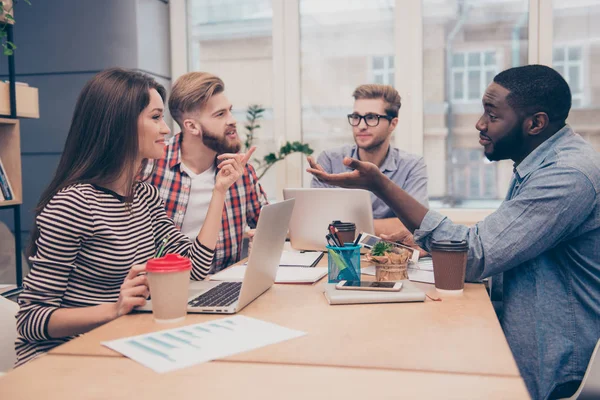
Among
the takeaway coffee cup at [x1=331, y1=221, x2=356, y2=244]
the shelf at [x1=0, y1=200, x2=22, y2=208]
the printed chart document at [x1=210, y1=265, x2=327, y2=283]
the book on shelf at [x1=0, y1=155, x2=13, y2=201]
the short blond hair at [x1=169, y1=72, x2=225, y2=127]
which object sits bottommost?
the printed chart document at [x1=210, y1=265, x2=327, y2=283]

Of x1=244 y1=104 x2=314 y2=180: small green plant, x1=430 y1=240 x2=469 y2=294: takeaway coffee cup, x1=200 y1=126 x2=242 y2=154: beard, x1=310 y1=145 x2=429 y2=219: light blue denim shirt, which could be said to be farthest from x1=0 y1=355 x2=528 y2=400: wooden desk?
x1=244 y1=104 x2=314 y2=180: small green plant

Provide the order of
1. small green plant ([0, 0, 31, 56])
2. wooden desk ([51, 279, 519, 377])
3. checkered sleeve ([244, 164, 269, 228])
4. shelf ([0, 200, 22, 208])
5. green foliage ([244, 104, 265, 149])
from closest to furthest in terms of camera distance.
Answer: wooden desk ([51, 279, 519, 377]) < checkered sleeve ([244, 164, 269, 228]) < small green plant ([0, 0, 31, 56]) < shelf ([0, 200, 22, 208]) < green foliage ([244, 104, 265, 149])

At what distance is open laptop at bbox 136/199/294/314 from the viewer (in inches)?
51.5

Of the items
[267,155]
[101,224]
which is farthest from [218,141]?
[267,155]

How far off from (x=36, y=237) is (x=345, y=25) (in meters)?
2.98

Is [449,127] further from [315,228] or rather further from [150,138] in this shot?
[150,138]

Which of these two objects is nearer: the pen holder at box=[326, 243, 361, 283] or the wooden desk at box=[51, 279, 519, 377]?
the wooden desk at box=[51, 279, 519, 377]

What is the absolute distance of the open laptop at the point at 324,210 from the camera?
6.66 feet

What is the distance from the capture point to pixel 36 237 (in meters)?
1.45

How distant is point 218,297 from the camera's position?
1397 mm

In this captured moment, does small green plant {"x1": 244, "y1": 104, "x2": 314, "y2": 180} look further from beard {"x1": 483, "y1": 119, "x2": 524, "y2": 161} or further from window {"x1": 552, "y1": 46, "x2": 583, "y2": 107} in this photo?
beard {"x1": 483, "y1": 119, "x2": 524, "y2": 161}

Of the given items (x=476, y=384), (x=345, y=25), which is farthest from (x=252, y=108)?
(x=476, y=384)

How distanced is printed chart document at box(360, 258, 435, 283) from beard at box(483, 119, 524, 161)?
42cm

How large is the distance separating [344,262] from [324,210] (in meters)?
0.54
